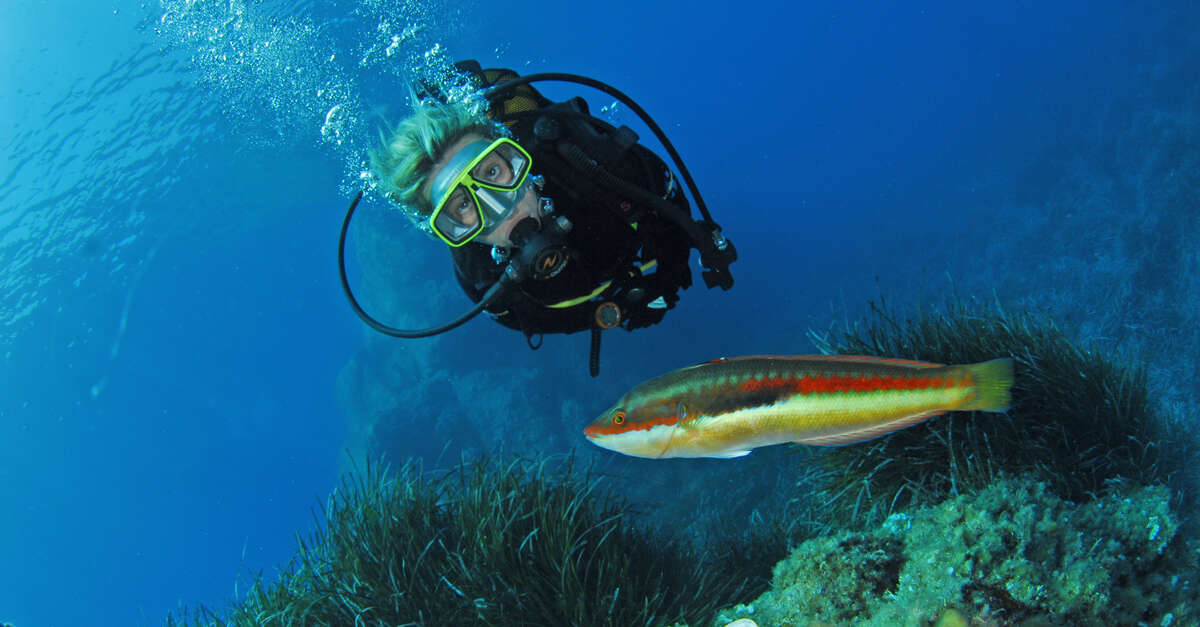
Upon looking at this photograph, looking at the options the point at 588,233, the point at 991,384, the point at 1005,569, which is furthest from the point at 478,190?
the point at 1005,569

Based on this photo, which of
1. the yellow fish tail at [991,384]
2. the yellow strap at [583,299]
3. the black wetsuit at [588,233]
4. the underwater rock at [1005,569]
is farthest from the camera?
the yellow strap at [583,299]

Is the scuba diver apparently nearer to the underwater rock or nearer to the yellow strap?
the yellow strap

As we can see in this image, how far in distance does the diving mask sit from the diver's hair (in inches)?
4.4

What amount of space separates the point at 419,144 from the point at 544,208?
815 millimetres

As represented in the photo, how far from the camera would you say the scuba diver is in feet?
10.3

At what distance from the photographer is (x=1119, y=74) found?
18.2m

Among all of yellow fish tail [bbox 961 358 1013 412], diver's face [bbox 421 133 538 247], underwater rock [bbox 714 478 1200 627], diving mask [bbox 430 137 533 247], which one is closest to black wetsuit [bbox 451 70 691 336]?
diver's face [bbox 421 133 538 247]

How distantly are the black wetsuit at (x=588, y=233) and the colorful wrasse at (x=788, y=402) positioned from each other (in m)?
1.77

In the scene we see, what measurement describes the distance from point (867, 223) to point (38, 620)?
59015 mm

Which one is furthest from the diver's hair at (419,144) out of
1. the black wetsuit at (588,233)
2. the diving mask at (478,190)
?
the black wetsuit at (588,233)

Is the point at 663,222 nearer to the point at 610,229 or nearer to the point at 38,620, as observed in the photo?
the point at 610,229

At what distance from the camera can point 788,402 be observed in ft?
5.87

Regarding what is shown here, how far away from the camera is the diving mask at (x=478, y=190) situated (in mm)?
3059

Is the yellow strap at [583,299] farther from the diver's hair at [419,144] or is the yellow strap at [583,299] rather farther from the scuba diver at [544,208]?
the diver's hair at [419,144]
